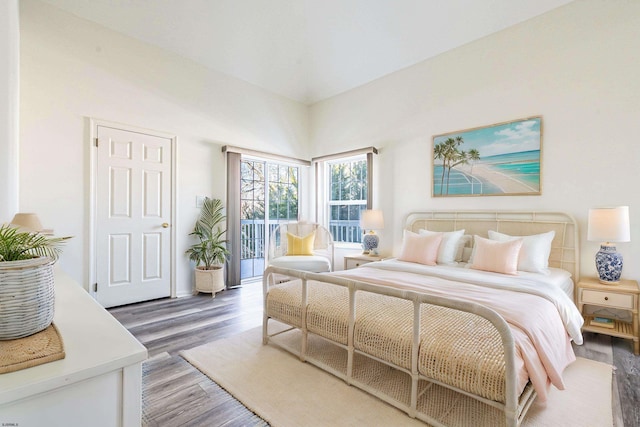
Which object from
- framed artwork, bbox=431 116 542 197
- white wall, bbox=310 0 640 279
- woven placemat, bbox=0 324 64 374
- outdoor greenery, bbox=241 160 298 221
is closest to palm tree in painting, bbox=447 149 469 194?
framed artwork, bbox=431 116 542 197

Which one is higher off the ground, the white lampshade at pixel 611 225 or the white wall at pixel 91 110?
the white wall at pixel 91 110

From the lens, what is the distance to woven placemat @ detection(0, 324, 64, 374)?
0.65 meters

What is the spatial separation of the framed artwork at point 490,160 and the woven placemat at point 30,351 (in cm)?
371

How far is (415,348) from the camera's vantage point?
1518 mm

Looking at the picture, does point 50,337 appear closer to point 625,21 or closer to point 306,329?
point 306,329

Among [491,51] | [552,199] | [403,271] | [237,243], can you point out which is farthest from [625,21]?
[237,243]

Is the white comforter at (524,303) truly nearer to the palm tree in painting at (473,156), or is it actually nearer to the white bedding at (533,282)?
the white bedding at (533,282)

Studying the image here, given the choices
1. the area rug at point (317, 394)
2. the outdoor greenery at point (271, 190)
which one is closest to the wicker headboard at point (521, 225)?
the area rug at point (317, 394)

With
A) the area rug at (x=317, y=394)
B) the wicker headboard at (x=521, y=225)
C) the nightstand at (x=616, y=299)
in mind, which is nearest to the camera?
the area rug at (x=317, y=394)

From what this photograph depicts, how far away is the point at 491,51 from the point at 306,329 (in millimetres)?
3556

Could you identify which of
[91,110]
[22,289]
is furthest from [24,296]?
[91,110]

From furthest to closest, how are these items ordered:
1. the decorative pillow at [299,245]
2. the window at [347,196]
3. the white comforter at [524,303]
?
the window at [347,196] < the decorative pillow at [299,245] < the white comforter at [524,303]

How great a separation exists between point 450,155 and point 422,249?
1.30 metres

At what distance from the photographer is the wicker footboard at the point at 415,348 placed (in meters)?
1.30
